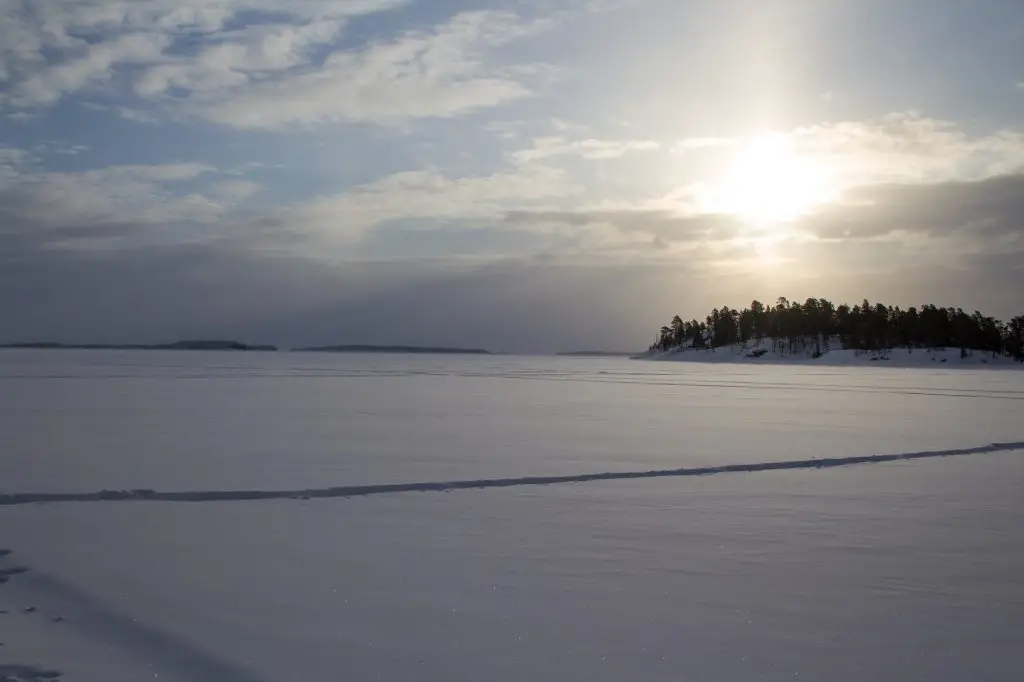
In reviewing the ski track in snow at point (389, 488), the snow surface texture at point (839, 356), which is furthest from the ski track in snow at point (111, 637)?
the snow surface texture at point (839, 356)

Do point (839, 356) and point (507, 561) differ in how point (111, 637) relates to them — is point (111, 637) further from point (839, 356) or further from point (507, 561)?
point (839, 356)

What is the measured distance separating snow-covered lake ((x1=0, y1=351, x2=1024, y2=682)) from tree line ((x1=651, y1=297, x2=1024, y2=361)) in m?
136

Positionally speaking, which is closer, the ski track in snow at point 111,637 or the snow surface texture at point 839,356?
the ski track in snow at point 111,637

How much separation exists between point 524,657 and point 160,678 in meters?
2.14

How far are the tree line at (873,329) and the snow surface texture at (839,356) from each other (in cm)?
125

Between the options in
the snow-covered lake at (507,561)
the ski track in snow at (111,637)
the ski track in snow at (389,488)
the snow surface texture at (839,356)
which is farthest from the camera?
the snow surface texture at (839,356)

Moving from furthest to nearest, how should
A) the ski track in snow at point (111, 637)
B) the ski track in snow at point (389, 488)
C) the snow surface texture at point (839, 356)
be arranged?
the snow surface texture at point (839, 356) < the ski track in snow at point (389, 488) < the ski track in snow at point (111, 637)

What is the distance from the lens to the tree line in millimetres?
142375

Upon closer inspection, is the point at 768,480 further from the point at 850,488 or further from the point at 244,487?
the point at 244,487

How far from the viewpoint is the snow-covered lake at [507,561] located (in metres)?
5.36

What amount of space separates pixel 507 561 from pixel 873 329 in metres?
154

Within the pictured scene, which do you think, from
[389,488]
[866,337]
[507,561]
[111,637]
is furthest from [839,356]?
[111,637]

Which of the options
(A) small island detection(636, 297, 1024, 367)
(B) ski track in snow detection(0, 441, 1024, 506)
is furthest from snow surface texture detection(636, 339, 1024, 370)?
(B) ski track in snow detection(0, 441, 1024, 506)

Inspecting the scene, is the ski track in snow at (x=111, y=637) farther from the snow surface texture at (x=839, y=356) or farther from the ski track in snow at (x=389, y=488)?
the snow surface texture at (x=839, y=356)
